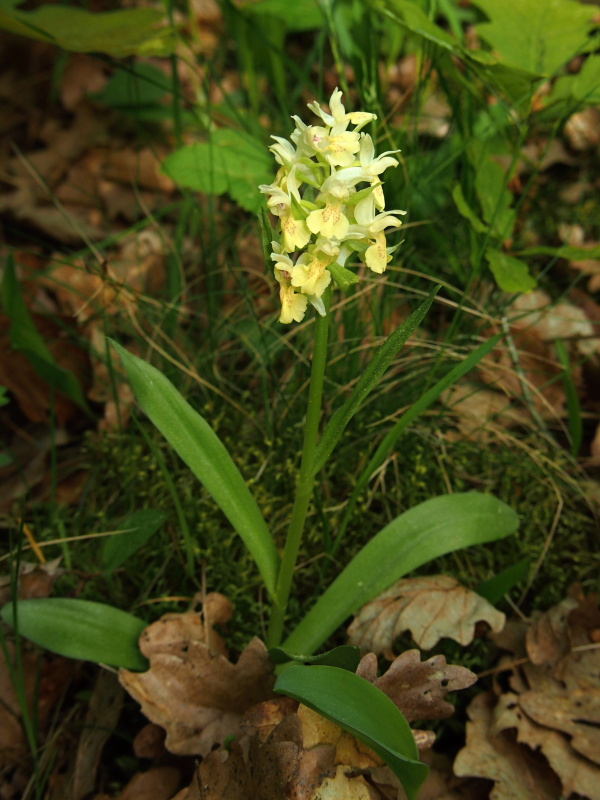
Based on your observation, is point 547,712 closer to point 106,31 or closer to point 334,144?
point 334,144

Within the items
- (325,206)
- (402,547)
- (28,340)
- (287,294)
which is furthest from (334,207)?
(28,340)

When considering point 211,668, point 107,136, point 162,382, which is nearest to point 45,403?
point 162,382

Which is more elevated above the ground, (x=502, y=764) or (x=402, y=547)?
(x=402, y=547)

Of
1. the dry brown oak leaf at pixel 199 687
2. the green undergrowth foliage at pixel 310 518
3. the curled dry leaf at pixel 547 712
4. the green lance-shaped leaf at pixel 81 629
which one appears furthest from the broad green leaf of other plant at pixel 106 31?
the curled dry leaf at pixel 547 712

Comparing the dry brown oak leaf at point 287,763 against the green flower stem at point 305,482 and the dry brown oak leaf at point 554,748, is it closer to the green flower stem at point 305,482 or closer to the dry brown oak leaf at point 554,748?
the green flower stem at point 305,482

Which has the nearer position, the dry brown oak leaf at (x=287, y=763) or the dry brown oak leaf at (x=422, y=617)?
the dry brown oak leaf at (x=287, y=763)

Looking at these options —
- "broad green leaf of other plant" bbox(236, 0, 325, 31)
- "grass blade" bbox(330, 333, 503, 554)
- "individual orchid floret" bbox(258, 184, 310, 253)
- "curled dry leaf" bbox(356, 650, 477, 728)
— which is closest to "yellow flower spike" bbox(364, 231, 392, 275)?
"individual orchid floret" bbox(258, 184, 310, 253)
